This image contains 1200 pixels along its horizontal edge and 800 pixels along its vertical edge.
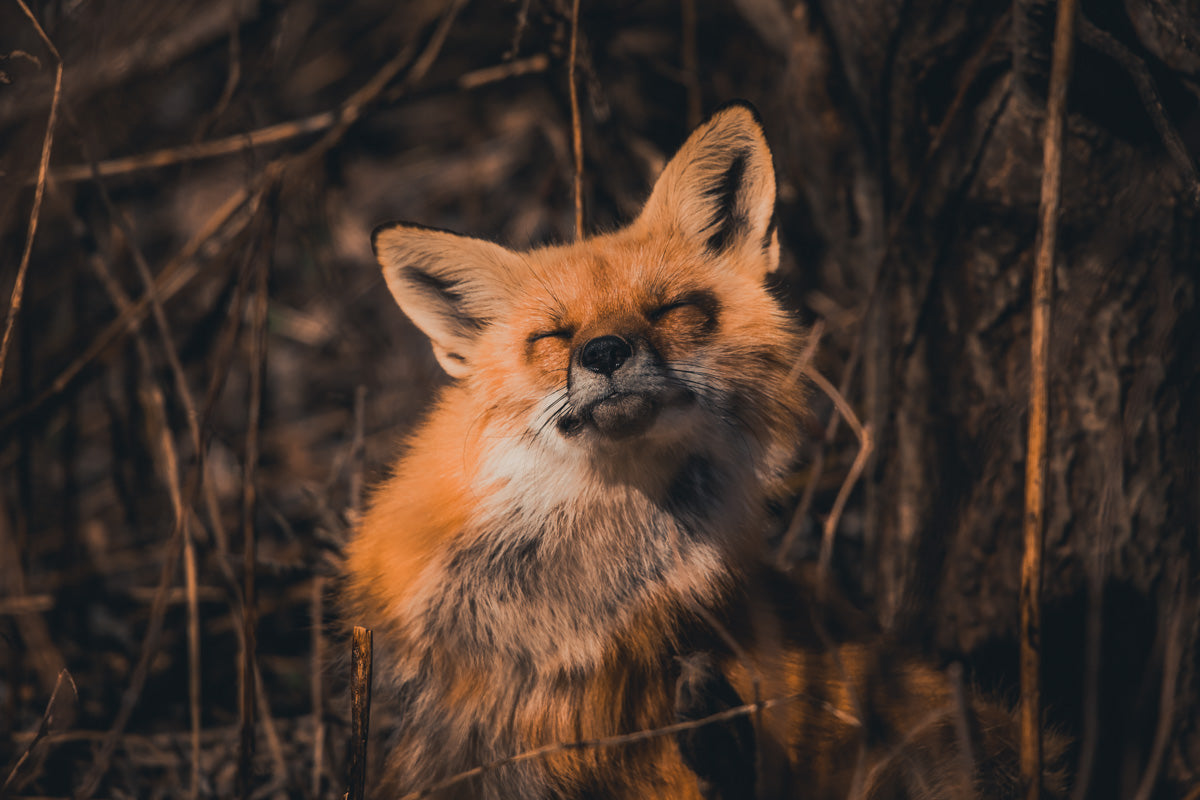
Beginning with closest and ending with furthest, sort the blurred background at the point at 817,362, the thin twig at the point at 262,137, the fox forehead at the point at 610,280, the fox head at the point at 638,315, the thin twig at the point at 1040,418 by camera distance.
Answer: the thin twig at the point at 1040,418 < the fox head at the point at 638,315 < the fox forehead at the point at 610,280 < the blurred background at the point at 817,362 < the thin twig at the point at 262,137

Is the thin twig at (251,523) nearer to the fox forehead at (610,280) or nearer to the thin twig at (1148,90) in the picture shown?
the fox forehead at (610,280)

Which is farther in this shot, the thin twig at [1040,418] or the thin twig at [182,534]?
the thin twig at [182,534]

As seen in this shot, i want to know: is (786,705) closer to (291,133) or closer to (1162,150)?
(1162,150)

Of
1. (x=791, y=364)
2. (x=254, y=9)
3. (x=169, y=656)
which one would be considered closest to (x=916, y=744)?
(x=791, y=364)

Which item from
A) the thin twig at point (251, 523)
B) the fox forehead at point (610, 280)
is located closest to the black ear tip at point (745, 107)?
the fox forehead at point (610, 280)

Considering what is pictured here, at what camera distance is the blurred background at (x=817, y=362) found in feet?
6.91

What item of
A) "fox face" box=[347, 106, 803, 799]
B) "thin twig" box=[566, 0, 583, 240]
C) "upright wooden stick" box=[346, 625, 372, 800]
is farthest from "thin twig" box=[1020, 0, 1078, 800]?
"upright wooden stick" box=[346, 625, 372, 800]

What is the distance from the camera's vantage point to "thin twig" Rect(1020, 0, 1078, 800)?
1590 millimetres

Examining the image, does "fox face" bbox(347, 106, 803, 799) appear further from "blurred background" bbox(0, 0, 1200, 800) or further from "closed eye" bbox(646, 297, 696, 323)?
"blurred background" bbox(0, 0, 1200, 800)

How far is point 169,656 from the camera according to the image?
128 inches

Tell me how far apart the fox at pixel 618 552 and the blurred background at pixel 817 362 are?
0.26 m

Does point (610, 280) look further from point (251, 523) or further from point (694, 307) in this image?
point (251, 523)

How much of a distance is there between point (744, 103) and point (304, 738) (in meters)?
2.30

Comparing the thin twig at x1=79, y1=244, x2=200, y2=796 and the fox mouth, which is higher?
the fox mouth
